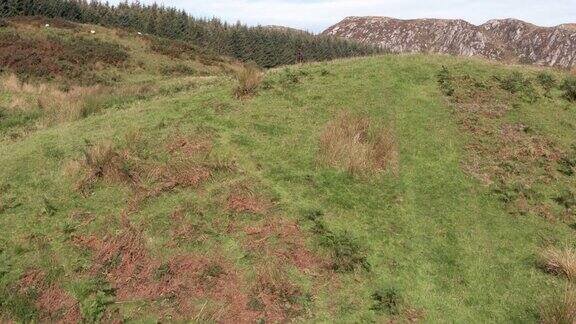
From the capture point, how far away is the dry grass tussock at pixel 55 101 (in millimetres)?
13834

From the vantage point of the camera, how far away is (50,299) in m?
6.74

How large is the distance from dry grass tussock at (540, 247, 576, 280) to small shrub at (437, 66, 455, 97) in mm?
6115

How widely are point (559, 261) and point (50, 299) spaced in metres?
7.49

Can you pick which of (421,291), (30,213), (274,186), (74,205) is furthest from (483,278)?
(30,213)

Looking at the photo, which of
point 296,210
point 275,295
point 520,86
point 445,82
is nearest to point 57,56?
point 445,82

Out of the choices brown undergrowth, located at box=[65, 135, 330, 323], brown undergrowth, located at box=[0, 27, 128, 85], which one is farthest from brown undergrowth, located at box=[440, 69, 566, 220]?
brown undergrowth, located at box=[0, 27, 128, 85]

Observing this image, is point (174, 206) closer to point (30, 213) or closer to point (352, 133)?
point (30, 213)

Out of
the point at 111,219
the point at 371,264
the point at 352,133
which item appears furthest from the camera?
the point at 352,133

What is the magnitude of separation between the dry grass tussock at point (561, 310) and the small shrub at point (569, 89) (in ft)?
26.2

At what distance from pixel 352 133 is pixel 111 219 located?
5.12 meters

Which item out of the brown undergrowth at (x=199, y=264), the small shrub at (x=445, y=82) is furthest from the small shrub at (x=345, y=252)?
the small shrub at (x=445, y=82)

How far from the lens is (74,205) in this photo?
8.48m

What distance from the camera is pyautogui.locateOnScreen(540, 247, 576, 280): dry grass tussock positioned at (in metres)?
7.02

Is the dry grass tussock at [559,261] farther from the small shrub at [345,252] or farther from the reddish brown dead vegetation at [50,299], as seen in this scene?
the reddish brown dead vegetation at [50,299]
